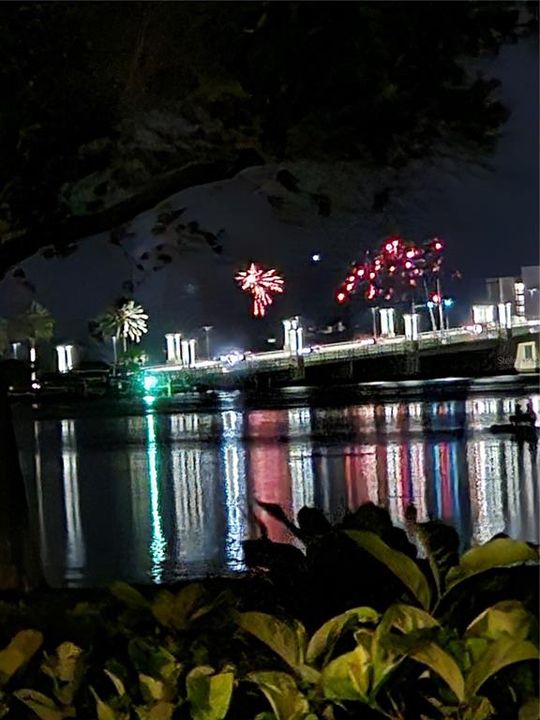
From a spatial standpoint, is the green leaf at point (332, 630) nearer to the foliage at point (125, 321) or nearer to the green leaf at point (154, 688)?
the green leaf at point (154, 688)

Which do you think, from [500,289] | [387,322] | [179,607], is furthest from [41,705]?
[500,289]

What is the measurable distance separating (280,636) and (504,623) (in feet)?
1.56

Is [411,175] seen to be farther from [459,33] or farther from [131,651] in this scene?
[131,651]

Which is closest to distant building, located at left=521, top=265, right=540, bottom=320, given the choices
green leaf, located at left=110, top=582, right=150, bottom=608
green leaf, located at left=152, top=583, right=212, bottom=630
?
green leaf, located at left=152, top=583, right=212, bottom=630

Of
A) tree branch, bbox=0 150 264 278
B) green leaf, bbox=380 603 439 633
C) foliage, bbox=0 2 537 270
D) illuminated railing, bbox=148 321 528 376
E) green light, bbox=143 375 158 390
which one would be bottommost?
green leaf, bbox=380 603 439 633

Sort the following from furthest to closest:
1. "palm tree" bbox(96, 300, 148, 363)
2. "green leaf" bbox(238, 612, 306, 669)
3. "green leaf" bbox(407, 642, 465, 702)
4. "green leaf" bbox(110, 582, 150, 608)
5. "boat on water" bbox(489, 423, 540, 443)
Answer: "palm tree" bbox(96, 300, 148, 363), "boat on water" bbox(489, 423, 540, 443), "green leaf" bbox(110, 582, 150, 608), "green leaf" bbox(238, 612, 306, 669), "green leaf" bbox(407, 642, 465, 702)

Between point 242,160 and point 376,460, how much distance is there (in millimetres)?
849

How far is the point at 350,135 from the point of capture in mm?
2631

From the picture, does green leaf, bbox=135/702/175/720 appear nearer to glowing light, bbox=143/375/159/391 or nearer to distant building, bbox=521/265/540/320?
glowing light, bbox=143/375/159/391

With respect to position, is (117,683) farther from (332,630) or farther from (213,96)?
(213,96)

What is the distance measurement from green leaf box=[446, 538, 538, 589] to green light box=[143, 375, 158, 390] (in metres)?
0.89

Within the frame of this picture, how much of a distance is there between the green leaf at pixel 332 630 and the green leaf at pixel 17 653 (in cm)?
63

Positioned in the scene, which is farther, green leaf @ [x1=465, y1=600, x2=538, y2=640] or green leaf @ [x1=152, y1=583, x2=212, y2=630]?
green leaf @ [x1=152, y1=583, x2=212, y2=630]

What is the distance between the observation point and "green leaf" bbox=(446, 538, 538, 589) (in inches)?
89.4
